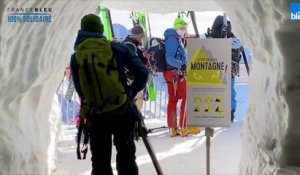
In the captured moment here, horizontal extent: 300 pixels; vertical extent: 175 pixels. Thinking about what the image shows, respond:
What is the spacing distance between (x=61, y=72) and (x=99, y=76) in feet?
8.73

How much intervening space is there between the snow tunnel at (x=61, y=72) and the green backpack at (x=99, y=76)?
24.5 inches

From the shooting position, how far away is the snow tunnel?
3455mm

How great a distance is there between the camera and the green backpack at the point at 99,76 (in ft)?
12.8

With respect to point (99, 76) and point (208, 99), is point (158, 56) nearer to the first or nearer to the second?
point (208, 99)

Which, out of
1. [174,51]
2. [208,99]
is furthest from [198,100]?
[174,51]

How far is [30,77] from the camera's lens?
15.6 ft

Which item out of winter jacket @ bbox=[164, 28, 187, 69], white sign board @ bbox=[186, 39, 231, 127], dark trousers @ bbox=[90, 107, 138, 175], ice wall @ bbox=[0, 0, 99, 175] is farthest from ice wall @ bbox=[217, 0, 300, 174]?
winter jacket @ bbox=[164, 28, 187, 69]

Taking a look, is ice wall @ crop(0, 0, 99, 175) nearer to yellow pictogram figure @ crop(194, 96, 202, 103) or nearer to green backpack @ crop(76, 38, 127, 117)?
green backpack @ crop(76, 38, 127, 117)

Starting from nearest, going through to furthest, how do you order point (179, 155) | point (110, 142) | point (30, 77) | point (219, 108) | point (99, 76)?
point (99, 76) < point (110, 142) < point (219, 108) < point (30, 77) < point (179, 155)

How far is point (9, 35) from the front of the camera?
401cm

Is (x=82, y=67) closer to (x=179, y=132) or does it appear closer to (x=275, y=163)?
(x=275, y=163)

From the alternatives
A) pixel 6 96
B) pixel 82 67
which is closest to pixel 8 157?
pixel 6 96

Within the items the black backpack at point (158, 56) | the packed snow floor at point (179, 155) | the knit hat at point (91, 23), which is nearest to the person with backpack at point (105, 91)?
the knit hat at point (91, 23)

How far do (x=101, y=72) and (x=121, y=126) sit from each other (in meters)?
0.48
